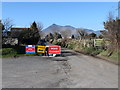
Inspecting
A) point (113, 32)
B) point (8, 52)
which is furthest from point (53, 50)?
point (113, 32)

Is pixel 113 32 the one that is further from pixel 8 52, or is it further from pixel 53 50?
pixel 8 52

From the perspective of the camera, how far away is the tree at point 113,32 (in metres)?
21.2

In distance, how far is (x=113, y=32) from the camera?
2170cm

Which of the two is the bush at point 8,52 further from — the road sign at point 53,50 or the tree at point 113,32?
the tree at point 113,32

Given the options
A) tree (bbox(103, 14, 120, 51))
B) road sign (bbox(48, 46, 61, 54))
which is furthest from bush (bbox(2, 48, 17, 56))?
tree (bbox(103, 14, 120, 51))

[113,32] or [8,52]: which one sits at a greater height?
[113,32]

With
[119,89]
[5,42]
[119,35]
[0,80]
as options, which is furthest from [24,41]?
[119,89]

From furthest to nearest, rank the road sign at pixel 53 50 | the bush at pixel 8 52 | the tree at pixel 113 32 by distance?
the road sign at pixel 53 50, the bush at pixel 8 52, the tree at pixel 113 32

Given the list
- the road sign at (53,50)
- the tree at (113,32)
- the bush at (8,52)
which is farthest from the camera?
the road sign at (53,50)

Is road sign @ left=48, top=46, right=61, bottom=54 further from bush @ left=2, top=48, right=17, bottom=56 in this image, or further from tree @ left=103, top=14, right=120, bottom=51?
tree @ left=103, top=14, right=120, bottom=51

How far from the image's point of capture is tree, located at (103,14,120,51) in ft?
69.6

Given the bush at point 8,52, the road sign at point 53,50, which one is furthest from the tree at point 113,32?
the bush at point 8,52

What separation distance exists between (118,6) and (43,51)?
1119cm

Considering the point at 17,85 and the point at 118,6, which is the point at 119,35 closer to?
the point at 118,6
